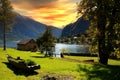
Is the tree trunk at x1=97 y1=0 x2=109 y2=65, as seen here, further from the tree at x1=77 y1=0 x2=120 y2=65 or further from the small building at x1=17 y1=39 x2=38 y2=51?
the small building at x1=17 y1=39 x2=38 y2=51

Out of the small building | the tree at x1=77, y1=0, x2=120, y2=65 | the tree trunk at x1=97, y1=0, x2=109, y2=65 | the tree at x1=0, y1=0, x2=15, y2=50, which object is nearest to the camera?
the tree at x1=77, y1=0, x2=120, y2=65

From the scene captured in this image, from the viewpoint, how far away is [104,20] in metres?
42.2

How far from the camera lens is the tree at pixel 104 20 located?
38719 mm

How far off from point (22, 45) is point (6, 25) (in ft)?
128

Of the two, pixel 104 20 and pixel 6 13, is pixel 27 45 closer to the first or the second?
pixel 6 13

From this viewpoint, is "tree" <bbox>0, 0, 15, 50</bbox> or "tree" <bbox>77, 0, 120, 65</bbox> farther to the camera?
"tree" <bbox>0, 0, 15, 50</bbox>

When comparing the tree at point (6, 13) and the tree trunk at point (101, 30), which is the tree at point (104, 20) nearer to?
the tree trunk at point (101, 30)

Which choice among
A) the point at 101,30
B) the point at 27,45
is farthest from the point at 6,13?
the point at 101,30

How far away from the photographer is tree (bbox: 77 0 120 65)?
38.7 m

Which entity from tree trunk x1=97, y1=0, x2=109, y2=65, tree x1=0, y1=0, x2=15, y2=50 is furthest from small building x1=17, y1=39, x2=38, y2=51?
tree trunk x1=97, y1=0, x2=109, y2=65

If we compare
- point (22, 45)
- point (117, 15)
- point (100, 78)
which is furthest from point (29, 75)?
point (22, 45)

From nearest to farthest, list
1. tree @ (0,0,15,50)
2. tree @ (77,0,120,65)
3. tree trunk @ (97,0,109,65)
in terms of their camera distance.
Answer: tree @ (77,0,120,65) < tree trunk @ (97,0,109,65) < tree @ (0,0,15,50)

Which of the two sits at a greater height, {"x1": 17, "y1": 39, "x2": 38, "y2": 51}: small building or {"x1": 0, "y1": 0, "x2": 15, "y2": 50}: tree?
{"x1": 0, "y1": 0, "x2": 15, "y2": 50}: tree

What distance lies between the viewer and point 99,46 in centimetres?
4653
